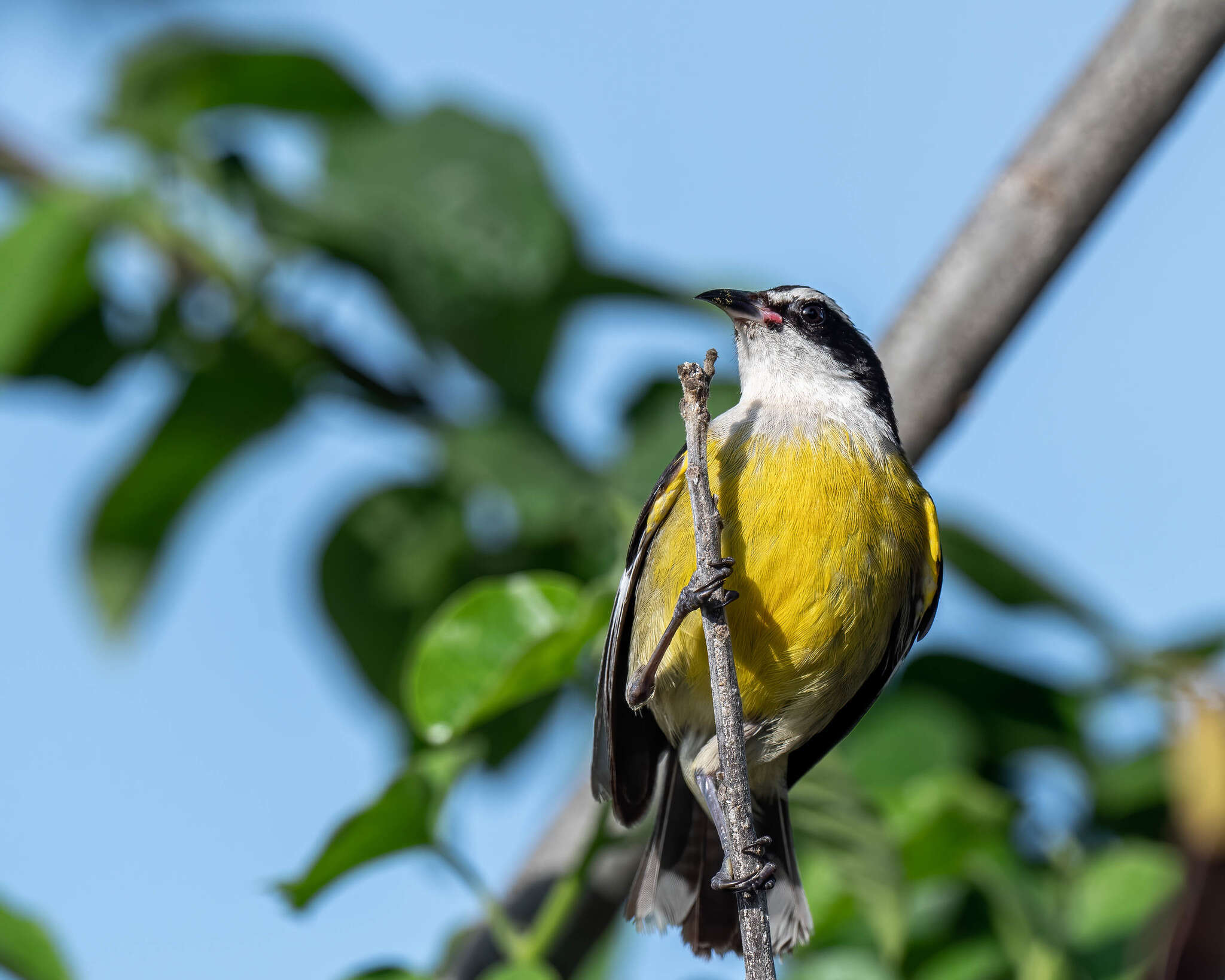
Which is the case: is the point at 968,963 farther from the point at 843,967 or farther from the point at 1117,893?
the point at 1117,893

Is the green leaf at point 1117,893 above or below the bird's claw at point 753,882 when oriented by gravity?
below

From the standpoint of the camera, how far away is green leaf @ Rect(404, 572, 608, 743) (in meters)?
2.64

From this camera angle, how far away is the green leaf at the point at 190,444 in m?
3.43

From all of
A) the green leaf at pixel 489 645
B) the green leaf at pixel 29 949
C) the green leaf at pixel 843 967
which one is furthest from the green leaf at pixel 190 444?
the green leaf at pixel 843 967

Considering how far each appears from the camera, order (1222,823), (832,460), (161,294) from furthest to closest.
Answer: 1. (161,294)
2. (832,460)
3. (1222,823)

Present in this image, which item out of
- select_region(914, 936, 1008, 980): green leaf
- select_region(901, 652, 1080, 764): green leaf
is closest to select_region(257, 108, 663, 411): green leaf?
select_region(901, 652, 1080, 764): green leaf

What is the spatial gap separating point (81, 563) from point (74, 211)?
3.29ft


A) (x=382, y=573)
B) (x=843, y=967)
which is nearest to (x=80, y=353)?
(x=382, y=573)

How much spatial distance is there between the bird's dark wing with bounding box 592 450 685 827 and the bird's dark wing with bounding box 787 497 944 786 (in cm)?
43

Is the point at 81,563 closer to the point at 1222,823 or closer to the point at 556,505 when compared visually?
the point at 556,505

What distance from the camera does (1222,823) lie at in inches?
30.9

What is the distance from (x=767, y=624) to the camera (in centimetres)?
296

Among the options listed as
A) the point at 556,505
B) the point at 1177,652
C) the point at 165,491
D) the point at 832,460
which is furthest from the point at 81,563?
the point at 1177,652

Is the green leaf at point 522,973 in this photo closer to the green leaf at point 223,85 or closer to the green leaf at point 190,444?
the green leaf at point 190,444
